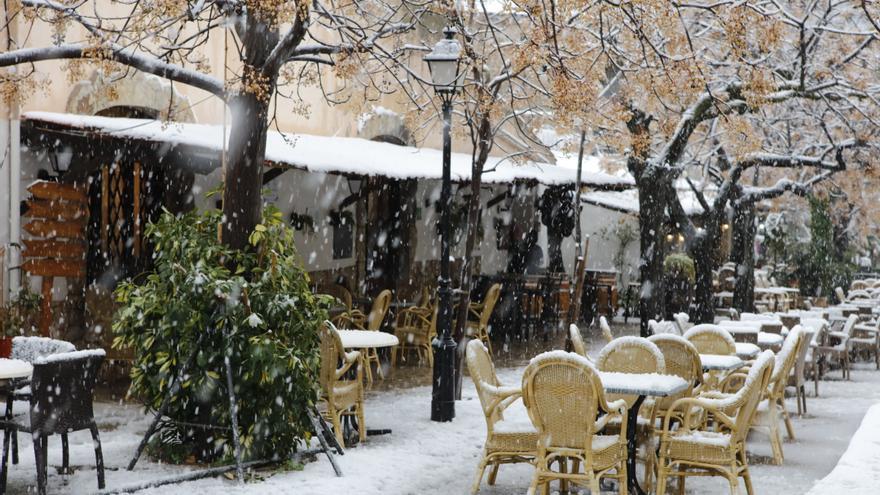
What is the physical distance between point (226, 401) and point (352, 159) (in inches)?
245

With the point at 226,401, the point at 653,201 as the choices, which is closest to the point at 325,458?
the point at 226,401

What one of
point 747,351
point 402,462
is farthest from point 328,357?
point 747,351

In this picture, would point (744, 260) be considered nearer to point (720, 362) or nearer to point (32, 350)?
point (720, 362)

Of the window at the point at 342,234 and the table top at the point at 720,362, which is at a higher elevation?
the window at the point at 342,234

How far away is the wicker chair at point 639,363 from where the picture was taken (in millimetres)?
7309

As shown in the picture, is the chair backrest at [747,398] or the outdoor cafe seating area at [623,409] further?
the chair backrest at [747,398]

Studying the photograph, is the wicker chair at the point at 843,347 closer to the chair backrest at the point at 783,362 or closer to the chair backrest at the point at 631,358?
the chair backrest at the point at 783,362

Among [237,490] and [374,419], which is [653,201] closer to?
[374,419]

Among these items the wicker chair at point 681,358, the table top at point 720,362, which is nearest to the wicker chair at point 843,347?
the table top at point 720,362

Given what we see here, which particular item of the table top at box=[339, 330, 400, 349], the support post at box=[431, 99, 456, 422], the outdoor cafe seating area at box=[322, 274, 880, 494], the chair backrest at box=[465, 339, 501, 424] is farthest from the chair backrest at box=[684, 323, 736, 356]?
the table top at box=[339, 330, 400, 349]

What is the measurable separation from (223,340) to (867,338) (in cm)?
1307

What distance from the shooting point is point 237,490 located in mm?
7242

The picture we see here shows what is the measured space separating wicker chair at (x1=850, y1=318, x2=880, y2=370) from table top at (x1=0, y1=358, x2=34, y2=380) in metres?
13.4

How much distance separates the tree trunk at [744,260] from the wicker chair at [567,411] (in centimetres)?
1563
